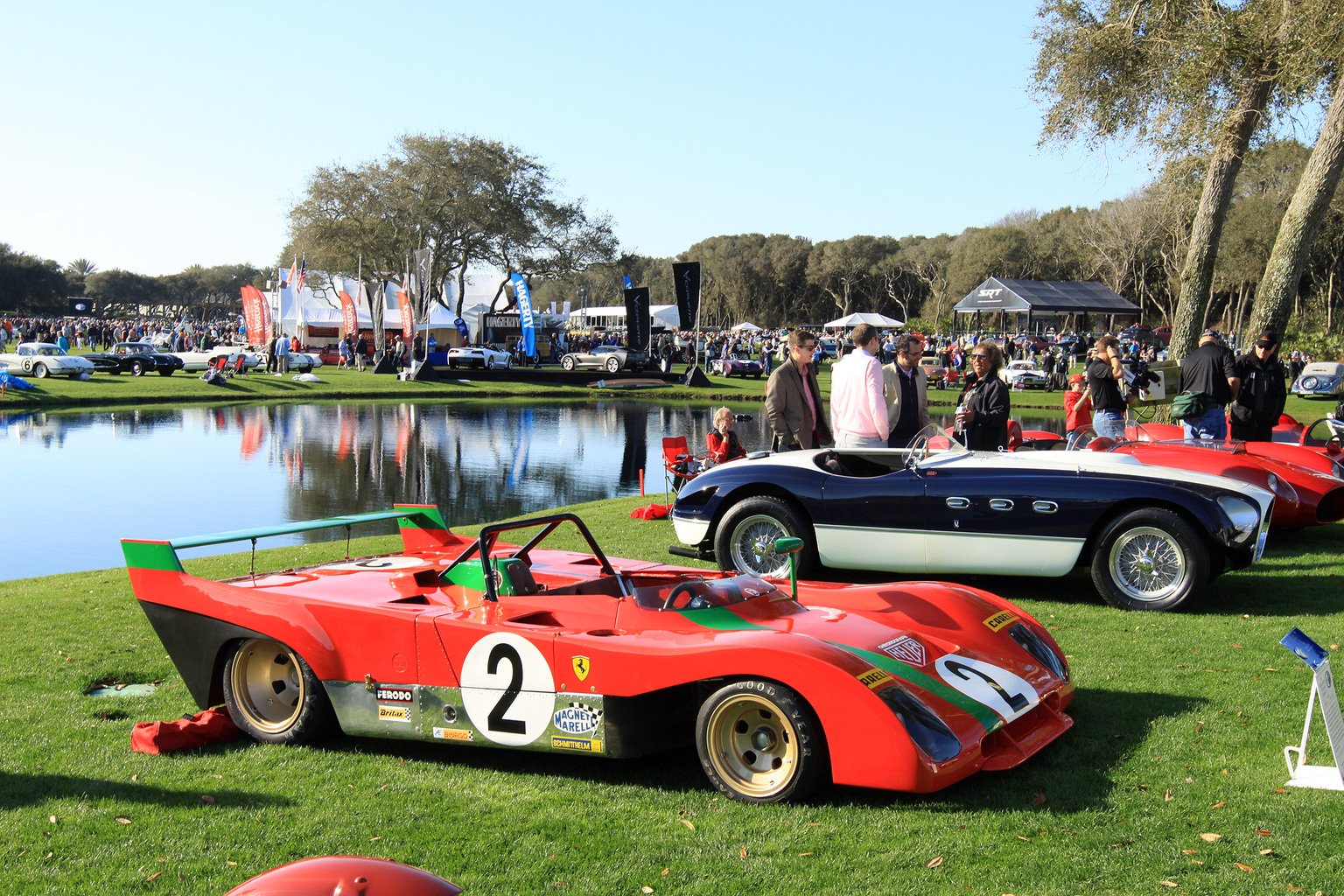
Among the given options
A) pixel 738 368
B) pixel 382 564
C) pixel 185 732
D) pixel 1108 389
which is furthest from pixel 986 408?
pixel 738 368

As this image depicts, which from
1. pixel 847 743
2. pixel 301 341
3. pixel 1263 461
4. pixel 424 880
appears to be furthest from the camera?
pixel 301 341

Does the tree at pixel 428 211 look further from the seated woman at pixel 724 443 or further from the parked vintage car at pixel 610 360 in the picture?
the seated woman at pixel 724 443

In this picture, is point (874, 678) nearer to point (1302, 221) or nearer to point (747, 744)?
point (747, 744)

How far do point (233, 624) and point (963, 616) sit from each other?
12.5 ft

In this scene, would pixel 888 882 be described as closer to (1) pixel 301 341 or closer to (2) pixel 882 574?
(2) pixel 882 574

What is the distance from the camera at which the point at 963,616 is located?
528 cm

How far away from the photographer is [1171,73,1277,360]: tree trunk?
53.0 ft

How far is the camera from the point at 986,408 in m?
9.59

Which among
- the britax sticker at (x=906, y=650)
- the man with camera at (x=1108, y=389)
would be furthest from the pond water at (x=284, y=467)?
the britax sticker at (x=906, y=650)

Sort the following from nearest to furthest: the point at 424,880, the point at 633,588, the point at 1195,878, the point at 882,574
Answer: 1. the point at 424,880
2. the point at 1195,878
3. the point at 633,588
4. the point at 882,574

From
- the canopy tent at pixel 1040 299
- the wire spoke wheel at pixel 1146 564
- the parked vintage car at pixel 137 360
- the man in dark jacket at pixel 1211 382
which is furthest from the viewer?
the canopy tent at pixel 1040 299

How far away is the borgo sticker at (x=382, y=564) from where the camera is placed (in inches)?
235

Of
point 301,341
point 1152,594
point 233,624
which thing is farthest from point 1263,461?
point 301,341

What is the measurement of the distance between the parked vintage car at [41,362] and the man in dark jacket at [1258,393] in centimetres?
3861
